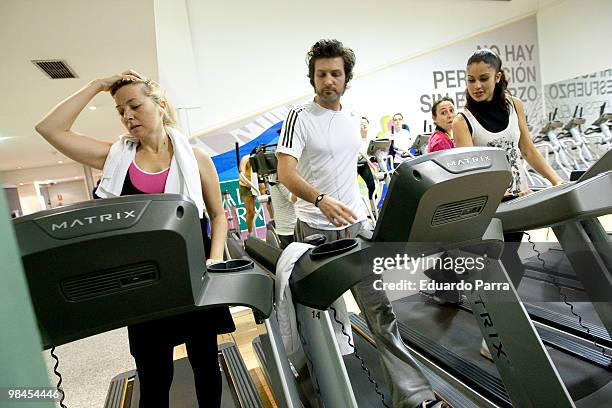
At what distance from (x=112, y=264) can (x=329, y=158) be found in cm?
127

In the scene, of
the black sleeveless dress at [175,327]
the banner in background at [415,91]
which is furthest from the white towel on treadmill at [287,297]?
the banner in background at [415,91]

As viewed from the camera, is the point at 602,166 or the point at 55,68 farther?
the point at 55,68

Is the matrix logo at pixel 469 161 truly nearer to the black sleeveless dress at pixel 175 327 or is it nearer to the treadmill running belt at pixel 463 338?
the black sleeveless dress at pixel 175 327

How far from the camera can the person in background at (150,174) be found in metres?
1.35

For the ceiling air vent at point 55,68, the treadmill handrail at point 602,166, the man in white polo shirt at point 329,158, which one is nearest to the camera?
the treadmill handrail at point 602,166

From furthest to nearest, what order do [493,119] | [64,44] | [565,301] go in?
1. [64,44]
2. [565,301]
3. [493,119]

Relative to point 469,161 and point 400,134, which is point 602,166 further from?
point 400,134

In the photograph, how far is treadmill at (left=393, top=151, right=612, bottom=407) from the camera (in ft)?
4.69

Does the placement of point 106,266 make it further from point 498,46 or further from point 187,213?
point 498,46

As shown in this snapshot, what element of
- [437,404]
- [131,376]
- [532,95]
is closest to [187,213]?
[437,404]

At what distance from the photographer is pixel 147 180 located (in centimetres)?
139

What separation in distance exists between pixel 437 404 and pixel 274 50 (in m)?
5.49

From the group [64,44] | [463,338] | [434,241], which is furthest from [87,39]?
[463,338]

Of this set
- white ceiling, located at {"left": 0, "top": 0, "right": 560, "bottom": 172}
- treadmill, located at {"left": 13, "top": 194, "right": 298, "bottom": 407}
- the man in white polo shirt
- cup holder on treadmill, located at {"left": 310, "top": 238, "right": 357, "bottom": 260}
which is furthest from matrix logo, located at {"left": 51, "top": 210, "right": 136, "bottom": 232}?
white ceiling, located at {"left": 0, "top": 0, "right": 560, "bottom": 172}
